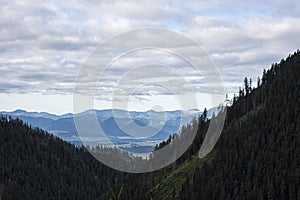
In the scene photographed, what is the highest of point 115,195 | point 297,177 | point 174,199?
point 115,195

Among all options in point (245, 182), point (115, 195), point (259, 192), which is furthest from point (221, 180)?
point (115, 195)

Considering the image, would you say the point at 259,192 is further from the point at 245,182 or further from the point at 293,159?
the point at 293,159

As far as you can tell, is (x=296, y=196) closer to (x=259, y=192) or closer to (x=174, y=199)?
(x=259, y=192)

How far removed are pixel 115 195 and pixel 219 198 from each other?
168101 millimetres

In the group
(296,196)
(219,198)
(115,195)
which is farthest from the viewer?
(219,198)

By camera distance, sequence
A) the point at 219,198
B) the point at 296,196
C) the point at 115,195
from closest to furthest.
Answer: the point at 115,195, the point at 296,196, the point at 219,198

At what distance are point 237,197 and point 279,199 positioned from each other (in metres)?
17.3

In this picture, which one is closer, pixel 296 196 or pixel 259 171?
pixel 296 196

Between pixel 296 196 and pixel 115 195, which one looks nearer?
pixel 115 195

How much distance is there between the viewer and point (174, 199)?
637 ft

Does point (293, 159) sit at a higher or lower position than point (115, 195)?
lower

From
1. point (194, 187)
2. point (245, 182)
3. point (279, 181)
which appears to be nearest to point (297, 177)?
point (279, 181)

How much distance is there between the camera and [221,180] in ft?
655

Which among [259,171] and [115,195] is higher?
[115,195]
